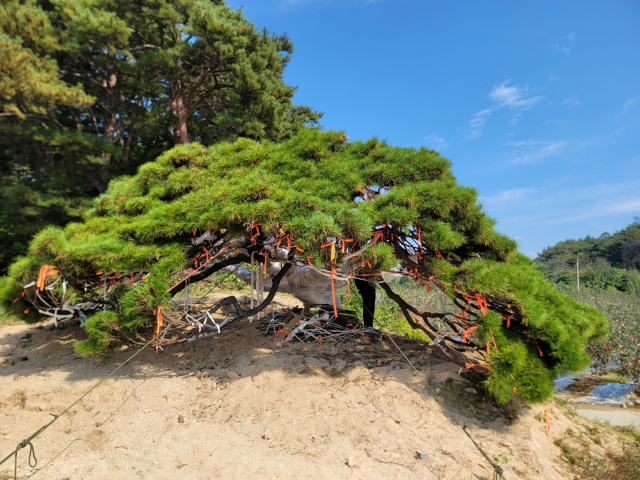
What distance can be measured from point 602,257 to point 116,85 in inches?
1279

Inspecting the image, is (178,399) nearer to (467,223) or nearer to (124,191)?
(124,191)

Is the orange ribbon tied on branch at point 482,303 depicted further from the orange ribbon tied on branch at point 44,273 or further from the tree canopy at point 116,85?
the tree canopy at point 116,85

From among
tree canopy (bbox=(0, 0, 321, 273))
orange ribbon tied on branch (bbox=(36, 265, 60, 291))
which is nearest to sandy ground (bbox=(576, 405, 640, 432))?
orange ribbon tied on branch (bbox=(36, 265, 60, 291))

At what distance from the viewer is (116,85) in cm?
978

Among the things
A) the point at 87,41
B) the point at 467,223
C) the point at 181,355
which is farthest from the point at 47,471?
the point at 87,41

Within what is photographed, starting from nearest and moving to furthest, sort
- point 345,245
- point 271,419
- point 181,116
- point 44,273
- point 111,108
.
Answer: point 271,419 < point 345,245 < point 44,273 < point 181,116 < point 111,108

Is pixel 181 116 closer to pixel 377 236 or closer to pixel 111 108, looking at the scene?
pixel 111 108

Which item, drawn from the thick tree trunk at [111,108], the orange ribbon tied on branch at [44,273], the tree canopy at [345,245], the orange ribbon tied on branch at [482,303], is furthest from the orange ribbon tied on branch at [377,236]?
the thick tree trunk at [111,108]

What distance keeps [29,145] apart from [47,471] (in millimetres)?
11756

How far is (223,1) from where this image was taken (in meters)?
10.8

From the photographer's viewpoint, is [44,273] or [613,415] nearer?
[44,273]

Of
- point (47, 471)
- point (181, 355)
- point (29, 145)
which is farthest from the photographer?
point (29, 145)

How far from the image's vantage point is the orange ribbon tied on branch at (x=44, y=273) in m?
3.23

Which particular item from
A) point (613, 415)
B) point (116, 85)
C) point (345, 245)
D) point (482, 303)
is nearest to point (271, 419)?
point (345, 245)
